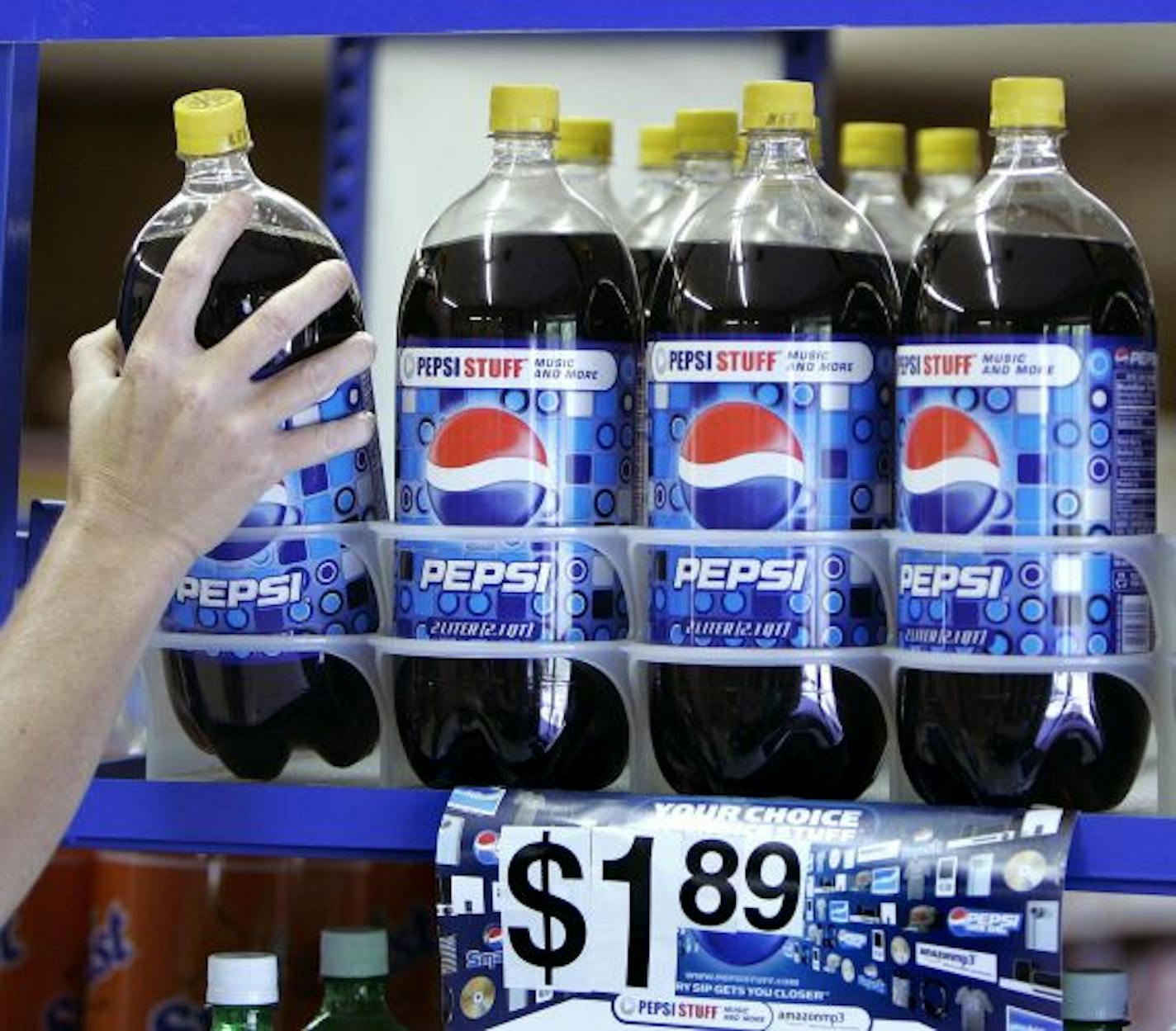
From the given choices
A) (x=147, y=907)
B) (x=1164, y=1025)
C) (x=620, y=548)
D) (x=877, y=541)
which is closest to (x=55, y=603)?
(x=620, y=548)

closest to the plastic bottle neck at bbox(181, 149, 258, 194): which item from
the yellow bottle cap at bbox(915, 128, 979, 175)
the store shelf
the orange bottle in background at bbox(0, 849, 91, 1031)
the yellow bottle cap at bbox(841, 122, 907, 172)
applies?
the store shelf

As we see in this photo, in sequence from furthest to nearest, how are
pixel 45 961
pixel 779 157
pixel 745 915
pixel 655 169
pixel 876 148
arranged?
pixel 45 961, pixel 655 169, pixel 876 148, pixel 779 157, pixel 745 915

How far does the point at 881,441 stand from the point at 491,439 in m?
0.25

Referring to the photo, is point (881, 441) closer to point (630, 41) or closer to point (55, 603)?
point (55, 603)

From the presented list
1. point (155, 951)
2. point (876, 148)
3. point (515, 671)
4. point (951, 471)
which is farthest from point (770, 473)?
point (155, 951)

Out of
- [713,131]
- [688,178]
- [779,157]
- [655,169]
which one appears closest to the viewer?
[779,157]

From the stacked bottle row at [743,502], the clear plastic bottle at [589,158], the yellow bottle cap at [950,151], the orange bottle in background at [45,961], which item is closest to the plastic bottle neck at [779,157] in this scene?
the stacked bottle row at [743,502]

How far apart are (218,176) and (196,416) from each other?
32cm

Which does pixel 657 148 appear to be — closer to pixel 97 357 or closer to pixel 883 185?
pixel 883 185

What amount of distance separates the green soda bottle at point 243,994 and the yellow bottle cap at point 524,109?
1.97ft

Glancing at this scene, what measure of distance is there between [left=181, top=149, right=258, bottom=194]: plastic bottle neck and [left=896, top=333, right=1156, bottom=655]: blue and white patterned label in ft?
1.79

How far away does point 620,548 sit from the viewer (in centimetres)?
157

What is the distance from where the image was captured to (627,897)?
4.87 feet

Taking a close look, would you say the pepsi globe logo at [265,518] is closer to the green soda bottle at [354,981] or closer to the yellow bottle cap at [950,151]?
the green soda bottle at [354,981]
